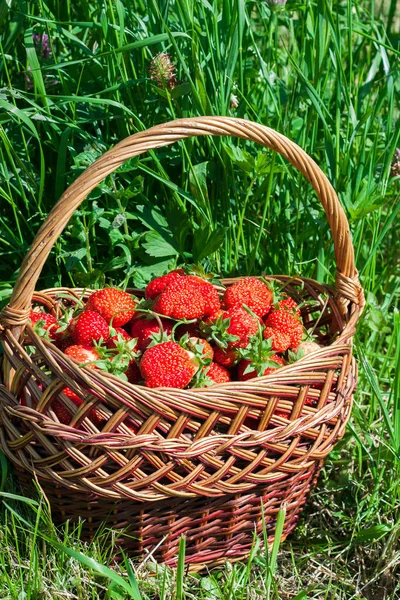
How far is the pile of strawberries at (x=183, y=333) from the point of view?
1271 mm

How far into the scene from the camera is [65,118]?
65.8 inches

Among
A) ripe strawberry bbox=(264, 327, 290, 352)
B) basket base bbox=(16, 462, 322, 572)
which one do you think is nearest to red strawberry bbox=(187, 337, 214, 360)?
ripe strawberry bbox=(264, 327, 290, 352)

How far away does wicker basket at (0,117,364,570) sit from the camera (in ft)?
3.87

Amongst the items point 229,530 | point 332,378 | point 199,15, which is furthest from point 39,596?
point 199,15

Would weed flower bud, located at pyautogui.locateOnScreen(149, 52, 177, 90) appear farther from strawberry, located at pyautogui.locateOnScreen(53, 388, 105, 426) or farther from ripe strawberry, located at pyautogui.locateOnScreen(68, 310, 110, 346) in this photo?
strawberry, located at pyautogui.locateOnScreen(53, 388, 105, 426)

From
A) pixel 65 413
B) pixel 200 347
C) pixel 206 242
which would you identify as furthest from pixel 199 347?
pixel 206 242

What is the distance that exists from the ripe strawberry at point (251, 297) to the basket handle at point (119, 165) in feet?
0.70

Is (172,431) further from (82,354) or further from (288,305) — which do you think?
(288,305)

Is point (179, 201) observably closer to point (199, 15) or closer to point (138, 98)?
point (138, 98)

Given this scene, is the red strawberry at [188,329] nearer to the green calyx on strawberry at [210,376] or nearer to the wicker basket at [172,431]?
the green calyx on strawberry at [210,376]

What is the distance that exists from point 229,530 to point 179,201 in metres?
0.71

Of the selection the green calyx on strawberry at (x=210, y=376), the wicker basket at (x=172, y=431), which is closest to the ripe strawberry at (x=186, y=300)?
the green calyx on strawberry at (x=210, y=376)

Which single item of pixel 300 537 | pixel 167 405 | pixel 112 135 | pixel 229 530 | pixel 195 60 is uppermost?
pixel 195 60

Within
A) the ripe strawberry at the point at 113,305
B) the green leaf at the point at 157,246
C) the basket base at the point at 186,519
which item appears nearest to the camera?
the basket base at the point at 186,519
